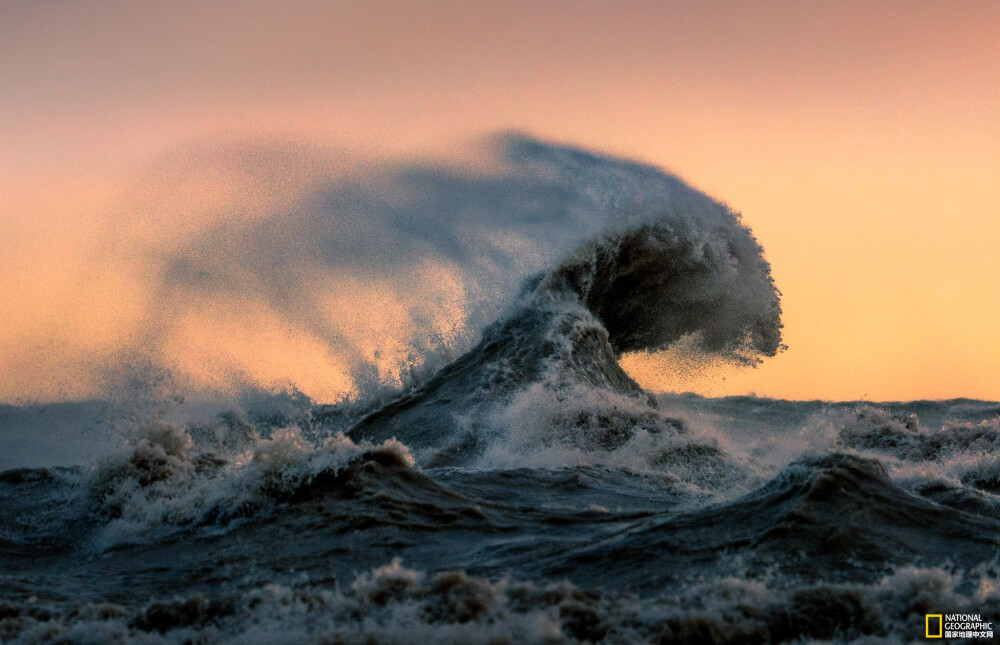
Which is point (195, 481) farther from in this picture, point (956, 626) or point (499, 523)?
point (956, 626)

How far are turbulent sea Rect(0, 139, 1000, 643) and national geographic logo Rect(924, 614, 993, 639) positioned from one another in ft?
0.17

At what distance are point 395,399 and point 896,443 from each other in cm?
786

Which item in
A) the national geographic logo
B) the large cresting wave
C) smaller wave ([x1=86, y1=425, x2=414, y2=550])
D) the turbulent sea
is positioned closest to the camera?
the national geographic logo

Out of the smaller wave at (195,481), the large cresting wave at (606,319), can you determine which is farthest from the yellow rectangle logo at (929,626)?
the large cresting wave at (606,319)

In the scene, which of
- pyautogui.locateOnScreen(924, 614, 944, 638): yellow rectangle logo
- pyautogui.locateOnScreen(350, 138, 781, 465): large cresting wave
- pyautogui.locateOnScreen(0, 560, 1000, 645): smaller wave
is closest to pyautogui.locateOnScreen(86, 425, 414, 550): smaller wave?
pyautogui.locateOnScreen(0, 560, 1000, 645): smaller wave

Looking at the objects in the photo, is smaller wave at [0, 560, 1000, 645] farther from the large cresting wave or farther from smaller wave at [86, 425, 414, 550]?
the large cresting wave

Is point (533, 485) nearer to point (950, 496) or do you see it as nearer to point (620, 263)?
point (950, 496)

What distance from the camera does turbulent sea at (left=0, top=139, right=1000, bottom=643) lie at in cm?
422

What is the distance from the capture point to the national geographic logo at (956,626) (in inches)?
156

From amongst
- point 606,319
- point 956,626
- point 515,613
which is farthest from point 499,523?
point 606,319

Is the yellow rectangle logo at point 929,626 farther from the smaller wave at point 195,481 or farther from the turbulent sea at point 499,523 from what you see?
the smaller wave at point 195,481

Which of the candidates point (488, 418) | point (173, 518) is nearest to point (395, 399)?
point (488, 418)

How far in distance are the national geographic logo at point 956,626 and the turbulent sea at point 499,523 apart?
53mm

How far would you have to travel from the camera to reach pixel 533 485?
7.86 m
